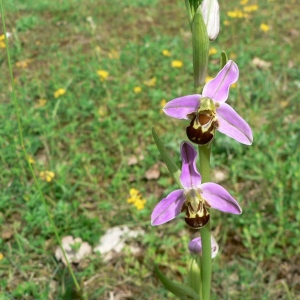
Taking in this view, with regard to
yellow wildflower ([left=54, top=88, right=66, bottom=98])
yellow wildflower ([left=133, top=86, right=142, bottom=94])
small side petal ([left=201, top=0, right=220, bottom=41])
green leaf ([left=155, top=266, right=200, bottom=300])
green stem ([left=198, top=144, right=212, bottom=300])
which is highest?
small side petal ([left=201, top=0, right=220, bottom=41])

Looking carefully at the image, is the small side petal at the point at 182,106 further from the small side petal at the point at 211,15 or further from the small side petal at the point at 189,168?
the small side petal at the point at 211,15

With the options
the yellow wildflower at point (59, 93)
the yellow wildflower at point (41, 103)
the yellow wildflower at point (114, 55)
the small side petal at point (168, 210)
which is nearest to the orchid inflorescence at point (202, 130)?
the small side petal at point (168, 210)

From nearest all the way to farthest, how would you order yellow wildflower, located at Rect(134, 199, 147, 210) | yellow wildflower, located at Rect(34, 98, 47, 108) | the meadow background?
the meadow background, yellow wildflower, located at Rect(134, 199, 147, 210), yellow wildflower, located at Rect(34, 98, 47, 108)

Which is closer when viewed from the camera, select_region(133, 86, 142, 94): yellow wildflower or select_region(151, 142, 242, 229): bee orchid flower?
select_region(151, 142, 242, 229): bee orchid flower

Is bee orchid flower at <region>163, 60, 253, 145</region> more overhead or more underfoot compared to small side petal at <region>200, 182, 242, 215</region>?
more overhead

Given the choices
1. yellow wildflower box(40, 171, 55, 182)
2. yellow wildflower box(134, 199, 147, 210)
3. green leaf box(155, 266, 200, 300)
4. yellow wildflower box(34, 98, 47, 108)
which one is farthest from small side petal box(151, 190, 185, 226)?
yellow wildflower box(34, 98, 47, 108)

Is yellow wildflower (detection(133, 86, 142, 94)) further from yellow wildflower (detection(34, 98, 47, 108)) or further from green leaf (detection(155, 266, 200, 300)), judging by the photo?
green leaf (detection(155, 266, 200, 300))
